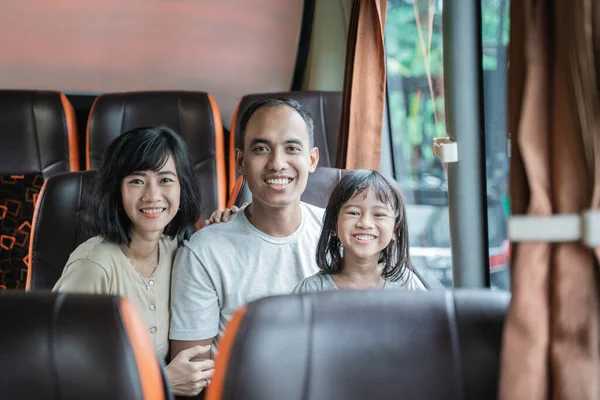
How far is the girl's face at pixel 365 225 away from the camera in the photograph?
1.58 meters

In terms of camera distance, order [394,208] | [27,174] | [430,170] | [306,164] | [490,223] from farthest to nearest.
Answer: [27,174]
[430,170]
[490,223]
[306,164]
[394,208]

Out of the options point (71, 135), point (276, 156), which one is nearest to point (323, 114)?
point (71, 135)

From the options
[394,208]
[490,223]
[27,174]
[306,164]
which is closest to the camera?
[394,208]

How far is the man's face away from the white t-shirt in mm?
110

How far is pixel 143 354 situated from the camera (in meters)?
1.00

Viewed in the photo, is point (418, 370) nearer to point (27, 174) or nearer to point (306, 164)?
point (306, 164)

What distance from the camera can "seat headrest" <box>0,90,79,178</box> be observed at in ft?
9.71

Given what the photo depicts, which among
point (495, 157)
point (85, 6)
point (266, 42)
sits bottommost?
point (495, 157)

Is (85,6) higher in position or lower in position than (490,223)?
higher

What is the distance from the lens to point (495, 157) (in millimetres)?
1878

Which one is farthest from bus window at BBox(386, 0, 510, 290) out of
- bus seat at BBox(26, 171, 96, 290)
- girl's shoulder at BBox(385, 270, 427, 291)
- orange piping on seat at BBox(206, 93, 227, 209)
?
bus seat at BBox(26, 171, 96, 290)

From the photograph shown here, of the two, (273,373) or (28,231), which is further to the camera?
(28,231)

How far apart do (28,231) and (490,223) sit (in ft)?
6.05

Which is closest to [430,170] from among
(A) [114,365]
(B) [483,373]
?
(B) [483,373]
